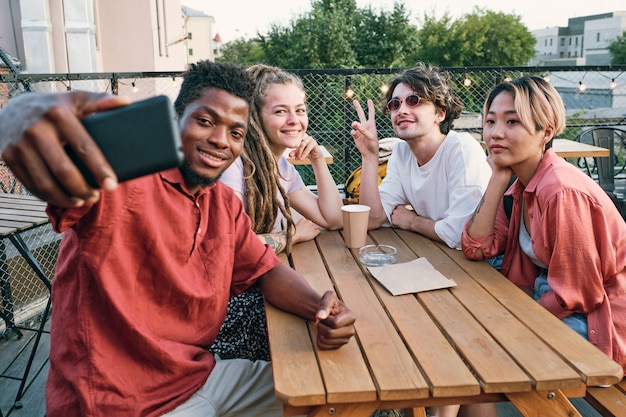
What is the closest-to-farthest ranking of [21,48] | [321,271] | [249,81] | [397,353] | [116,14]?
[397,353] → [249,81] → [321,271] → [21,48] → [116,14]

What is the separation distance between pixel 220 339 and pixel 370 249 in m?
0.68

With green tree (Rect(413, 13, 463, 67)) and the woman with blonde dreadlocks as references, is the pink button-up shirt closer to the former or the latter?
the woman with blonde dreadlocks

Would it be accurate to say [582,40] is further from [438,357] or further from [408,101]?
[438,357]

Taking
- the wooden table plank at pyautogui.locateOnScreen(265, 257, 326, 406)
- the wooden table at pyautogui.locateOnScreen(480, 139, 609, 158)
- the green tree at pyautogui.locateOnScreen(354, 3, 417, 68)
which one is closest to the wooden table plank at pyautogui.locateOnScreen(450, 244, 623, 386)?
the wooden table plank at pyautogui.locateOnScreen(265, 257, 326, 406)

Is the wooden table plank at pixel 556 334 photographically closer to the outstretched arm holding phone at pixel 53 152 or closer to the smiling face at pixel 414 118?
the smiling face at pixel 414 118

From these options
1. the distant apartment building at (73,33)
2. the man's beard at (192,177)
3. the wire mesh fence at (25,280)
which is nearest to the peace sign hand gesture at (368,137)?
the man's beard at (192,177)

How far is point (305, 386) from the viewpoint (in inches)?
46.6

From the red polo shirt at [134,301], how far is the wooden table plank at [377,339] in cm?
44

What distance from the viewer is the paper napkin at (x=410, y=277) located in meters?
1.73

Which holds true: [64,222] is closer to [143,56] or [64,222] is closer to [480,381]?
[480,381]

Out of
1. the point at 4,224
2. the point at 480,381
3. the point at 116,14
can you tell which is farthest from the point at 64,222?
the point at 116,14

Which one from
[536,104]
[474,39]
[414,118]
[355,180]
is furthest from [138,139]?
[474,39]

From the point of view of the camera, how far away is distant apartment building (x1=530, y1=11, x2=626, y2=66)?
215 ft

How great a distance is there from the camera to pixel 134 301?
1.35m
